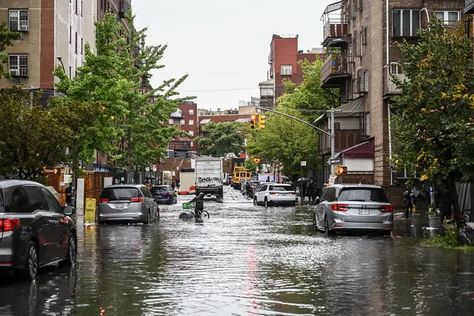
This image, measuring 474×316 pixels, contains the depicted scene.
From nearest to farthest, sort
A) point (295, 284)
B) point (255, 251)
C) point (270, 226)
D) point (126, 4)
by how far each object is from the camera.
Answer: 1. point (295, 284)
2. point (255, 251)
3. point (270, 226)
4. point (126, 4)

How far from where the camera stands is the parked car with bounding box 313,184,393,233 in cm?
2758

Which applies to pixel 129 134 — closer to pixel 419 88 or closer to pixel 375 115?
pixel 375 115

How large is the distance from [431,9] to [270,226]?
2363cm

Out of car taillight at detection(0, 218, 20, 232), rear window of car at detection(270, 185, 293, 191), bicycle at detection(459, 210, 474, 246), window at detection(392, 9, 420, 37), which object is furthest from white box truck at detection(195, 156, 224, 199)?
car taillight at detection(0, 218, 20, 232)

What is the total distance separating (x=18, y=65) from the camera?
59.4m

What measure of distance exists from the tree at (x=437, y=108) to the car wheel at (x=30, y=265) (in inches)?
470

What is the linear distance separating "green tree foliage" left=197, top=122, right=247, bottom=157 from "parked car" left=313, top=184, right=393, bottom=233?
6204 inches

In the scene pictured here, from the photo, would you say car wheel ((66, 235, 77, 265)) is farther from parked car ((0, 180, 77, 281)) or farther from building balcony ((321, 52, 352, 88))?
building balcony ((321, 52, 352, 88))

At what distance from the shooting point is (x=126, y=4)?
9994 centimetres

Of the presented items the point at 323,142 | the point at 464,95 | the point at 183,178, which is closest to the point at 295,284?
the point at 464,95

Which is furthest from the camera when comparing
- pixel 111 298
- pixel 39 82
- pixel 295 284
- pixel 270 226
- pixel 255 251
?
pixel 39 82

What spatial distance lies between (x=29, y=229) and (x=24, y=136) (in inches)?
664

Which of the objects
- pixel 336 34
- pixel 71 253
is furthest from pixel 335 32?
pixel 71 253

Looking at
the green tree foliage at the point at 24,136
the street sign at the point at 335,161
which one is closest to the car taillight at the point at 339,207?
the green tree foliage at the point at 24,136
